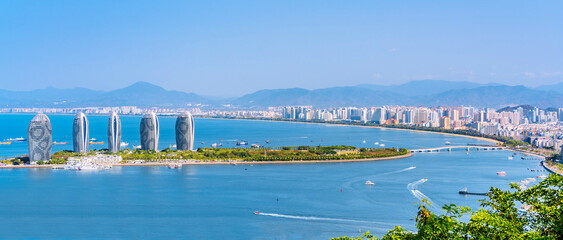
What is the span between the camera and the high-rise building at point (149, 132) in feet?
85.9

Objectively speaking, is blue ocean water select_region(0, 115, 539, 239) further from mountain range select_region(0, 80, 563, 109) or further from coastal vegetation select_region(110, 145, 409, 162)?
mountain range select_region(0, 80, 563, 109)

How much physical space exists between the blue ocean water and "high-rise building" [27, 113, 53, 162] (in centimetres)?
154

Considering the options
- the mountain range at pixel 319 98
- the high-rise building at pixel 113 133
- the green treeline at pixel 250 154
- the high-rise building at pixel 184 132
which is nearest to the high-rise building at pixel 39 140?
the green treeline at pixel 250 154

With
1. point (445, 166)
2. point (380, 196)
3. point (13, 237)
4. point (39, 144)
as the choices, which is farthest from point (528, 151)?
point (13, 237)

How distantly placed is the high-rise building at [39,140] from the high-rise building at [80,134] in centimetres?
170

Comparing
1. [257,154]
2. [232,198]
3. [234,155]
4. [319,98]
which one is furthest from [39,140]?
[319,98]

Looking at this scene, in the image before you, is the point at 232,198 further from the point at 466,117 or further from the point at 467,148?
the point at 466,117

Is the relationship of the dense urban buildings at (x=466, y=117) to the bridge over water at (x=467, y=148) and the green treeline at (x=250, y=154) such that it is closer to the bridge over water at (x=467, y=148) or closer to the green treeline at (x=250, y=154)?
the bridge over water at (x=467, y=148)

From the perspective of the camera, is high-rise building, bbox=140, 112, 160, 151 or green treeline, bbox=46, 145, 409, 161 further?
high-rise building, bbox=140, 112, 160, 151

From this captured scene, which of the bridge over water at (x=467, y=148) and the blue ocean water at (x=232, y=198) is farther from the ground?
the bridge over water at (x=467, y=148)

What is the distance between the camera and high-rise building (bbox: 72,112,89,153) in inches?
977

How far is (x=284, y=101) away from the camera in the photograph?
15462cm

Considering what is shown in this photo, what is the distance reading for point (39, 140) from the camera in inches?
902

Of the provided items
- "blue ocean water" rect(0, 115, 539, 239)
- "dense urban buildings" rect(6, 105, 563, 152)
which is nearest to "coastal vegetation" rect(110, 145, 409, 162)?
"blue ocean water" rect(0, 115, 539, 239)
